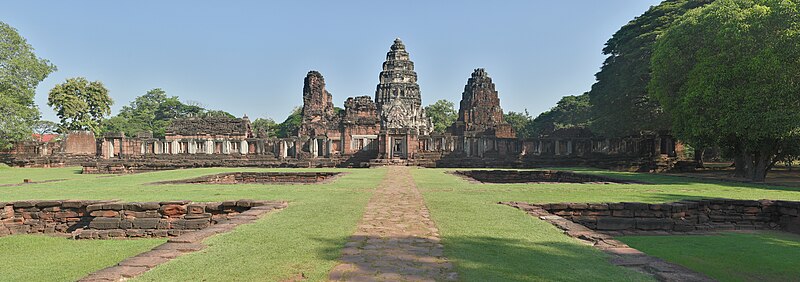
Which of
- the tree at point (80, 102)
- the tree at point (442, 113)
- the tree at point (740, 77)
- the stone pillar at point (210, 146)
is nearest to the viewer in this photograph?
the tree at point (740, 77)

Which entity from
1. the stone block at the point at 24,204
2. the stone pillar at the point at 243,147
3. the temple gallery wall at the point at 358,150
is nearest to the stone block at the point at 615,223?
the stone block at the point at 24,204

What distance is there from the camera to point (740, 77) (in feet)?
46.4

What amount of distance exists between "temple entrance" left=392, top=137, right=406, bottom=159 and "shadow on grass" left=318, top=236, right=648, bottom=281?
21.5m

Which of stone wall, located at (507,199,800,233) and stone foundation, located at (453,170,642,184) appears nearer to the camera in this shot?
stone wall, located at (507,199,800,233)

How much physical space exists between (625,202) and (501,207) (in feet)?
8.35

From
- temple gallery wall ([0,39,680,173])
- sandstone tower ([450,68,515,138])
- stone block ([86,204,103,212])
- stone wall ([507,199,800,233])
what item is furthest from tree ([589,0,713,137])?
stone block ([86,204,103,212])

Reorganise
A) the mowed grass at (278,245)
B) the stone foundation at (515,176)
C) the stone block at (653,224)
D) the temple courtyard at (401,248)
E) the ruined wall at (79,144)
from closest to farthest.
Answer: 1. the mowed grass at (278,245)
2. the temple courtyard at (401,248)
3. the stone block at (653,224)
4. the stone foundation at (515,176)
5. the ruined wall at (79,144)

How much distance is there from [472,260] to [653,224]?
16.1ft

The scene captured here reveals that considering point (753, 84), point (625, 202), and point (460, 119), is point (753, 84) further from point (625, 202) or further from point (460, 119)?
point (460, 119)

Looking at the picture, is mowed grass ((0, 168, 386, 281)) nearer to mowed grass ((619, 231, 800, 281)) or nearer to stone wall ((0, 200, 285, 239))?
stone wall ((0, 200, 285, 239))

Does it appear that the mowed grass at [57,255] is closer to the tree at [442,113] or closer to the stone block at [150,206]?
the stone block at [150,206]

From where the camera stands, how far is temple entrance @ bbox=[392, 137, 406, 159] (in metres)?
26.7

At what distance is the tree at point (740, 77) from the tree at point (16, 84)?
3433 centimetres

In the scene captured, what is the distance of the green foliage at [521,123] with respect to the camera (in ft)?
219
